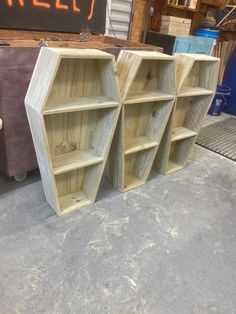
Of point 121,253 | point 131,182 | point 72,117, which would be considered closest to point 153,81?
point 72,117

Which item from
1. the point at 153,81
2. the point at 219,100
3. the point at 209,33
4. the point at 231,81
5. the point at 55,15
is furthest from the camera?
the point at 231,81

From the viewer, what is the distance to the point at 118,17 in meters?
3.05

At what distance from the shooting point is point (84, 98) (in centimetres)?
153

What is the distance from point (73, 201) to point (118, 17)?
2.32 meters

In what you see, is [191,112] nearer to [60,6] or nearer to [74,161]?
[74,161]

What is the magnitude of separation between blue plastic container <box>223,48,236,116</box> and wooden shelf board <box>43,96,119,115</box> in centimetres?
291

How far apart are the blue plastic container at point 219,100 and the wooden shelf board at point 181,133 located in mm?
1715

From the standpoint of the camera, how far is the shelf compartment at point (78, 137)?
1.53m

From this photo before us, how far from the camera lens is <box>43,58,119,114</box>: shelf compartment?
1.39 metres

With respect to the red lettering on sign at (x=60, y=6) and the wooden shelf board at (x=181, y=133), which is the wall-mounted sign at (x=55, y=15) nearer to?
the red lettering on sign at (x=60, y=6)

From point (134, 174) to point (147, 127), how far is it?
1.32ft

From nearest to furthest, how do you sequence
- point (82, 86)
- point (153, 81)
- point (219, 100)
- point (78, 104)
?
point (78, 104) → point (82, 86) → point (153, 81) → point (219, 100)

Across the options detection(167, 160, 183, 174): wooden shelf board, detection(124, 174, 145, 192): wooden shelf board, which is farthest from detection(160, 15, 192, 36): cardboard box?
detection(124, 174, 145, 192): wooden shelf board

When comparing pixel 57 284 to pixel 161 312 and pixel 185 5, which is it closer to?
pixel 161 312
